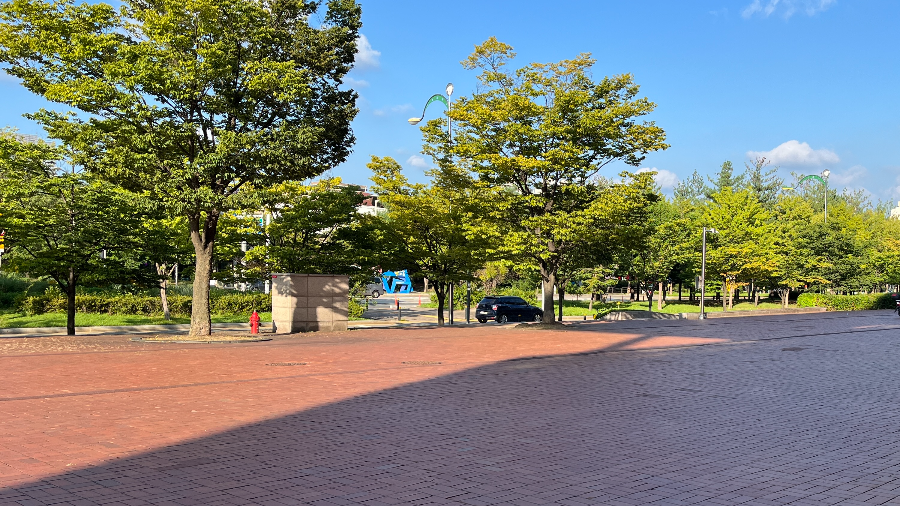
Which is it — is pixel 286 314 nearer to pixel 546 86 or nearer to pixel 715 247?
pixel 546 86

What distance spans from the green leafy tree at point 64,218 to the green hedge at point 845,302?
53.4 m

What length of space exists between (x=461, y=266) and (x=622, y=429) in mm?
26976

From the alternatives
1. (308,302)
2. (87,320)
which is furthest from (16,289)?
(308,302)

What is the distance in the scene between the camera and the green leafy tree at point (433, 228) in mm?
34094

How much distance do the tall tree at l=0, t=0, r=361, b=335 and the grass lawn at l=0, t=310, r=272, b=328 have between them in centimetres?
920

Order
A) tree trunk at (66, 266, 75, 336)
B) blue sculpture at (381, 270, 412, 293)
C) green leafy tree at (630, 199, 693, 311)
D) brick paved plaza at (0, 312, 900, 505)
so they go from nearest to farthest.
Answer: brick paved plaza at (0, 312, 900, 505) < tree trunk at (66, 266, 75, 336) < green leafy tree at (630, 199, 693, 311) < blue sculpture at (381, 270, 412, 293)

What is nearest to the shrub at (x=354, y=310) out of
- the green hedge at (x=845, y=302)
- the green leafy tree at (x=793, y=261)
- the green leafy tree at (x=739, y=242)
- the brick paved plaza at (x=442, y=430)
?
the brick paved plaza at (x=442, y=430)

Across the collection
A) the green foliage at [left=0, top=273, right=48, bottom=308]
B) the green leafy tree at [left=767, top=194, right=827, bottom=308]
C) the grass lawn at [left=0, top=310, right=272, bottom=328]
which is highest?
the green leafy tree at [left=767, top=194, right=827, bottom=308]

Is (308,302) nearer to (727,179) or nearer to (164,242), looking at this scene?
(164,242)

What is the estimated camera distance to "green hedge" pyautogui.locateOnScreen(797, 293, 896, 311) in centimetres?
5919

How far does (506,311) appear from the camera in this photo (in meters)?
40.8

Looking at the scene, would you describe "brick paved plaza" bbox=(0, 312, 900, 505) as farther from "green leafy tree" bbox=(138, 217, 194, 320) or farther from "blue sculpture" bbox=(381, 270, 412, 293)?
"blue sculpture" bbox=(381, 270, 412, 293)

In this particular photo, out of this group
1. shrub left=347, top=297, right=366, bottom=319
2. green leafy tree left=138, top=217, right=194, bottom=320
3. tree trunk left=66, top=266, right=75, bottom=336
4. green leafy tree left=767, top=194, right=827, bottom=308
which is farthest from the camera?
green leafy tree left=767, top=194, right=827, bottom=308

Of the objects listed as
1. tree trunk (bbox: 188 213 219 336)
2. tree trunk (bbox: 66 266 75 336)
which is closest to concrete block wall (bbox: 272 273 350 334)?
tree trunk (bbox: 188 213 219 336)
